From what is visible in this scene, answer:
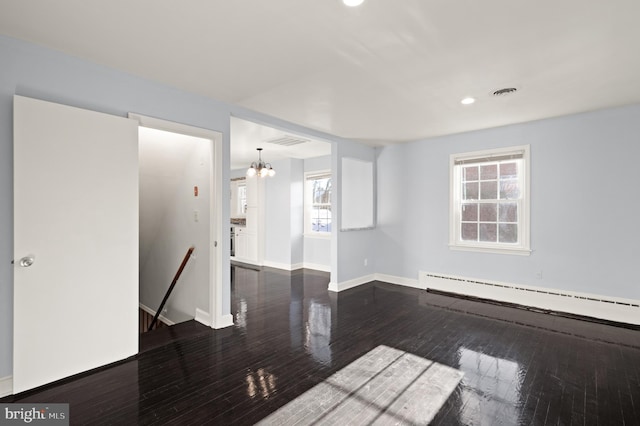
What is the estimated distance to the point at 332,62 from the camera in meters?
2.57

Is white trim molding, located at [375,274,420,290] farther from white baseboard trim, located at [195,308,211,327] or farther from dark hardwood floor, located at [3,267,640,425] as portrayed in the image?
white baseboard trim, located at [195,308,211,327]

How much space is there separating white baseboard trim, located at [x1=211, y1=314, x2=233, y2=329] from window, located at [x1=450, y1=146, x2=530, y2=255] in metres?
3.54

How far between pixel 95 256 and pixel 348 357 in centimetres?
235

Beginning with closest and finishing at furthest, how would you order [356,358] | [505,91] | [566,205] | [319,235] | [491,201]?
[356,358] < [505,91] < [566,205] < [491,201] < [319,235]

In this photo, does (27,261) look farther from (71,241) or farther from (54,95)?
(54,95)

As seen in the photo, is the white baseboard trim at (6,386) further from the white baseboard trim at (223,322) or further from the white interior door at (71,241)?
the white baseboard trim at (223,322)

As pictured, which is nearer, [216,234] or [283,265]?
[216,234]

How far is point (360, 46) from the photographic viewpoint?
91.8 inches

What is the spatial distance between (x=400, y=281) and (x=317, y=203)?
262 centimetres

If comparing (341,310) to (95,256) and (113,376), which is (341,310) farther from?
(95,256)

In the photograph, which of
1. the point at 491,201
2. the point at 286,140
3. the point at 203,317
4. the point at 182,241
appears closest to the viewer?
the point at 203,317

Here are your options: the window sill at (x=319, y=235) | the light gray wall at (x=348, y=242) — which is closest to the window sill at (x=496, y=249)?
the light gray wall at (x=348, y=242)

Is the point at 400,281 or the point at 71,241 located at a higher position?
the point at 71,241

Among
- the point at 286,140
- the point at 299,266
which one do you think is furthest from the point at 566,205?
the point at 299,266
